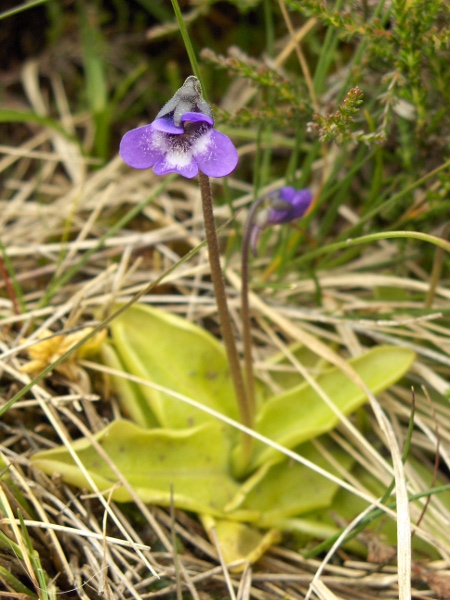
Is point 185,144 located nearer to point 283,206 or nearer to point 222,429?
point 283,206

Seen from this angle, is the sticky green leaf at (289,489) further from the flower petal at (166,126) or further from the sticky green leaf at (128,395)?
the flower petal at (166,126)

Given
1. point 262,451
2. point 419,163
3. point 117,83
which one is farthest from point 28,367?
point 117,83

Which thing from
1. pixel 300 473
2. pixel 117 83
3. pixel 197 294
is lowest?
pixel 300 473

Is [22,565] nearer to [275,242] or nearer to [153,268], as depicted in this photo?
[153,268]

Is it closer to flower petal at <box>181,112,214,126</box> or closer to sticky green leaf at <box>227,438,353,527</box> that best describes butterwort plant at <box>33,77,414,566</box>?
sticky green leaf at <box>227,438,353,527</box>

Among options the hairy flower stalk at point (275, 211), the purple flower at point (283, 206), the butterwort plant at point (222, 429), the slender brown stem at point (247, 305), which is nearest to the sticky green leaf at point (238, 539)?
the butterwort plant at point (222, 429)

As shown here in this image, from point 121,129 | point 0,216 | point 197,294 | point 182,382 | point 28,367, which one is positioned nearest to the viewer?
point 28,367

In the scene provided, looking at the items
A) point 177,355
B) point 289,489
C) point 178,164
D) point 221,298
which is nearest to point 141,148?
point 178,164
